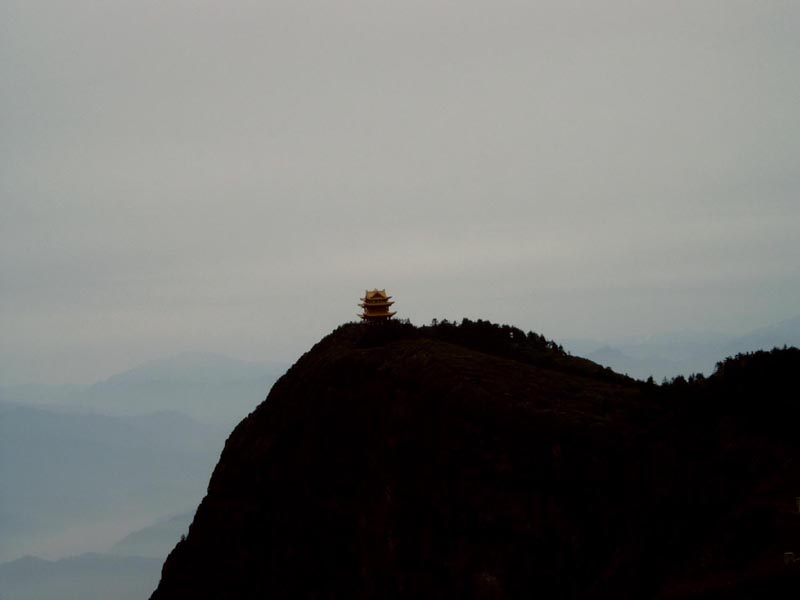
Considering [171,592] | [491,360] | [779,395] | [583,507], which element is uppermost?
[491,360]

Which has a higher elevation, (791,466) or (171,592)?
(791,466)

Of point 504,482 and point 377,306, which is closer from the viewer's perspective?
point 504,482

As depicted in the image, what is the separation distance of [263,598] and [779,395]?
824 inches

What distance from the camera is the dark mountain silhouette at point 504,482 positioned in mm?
26656

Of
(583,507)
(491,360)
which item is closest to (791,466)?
(583,507)

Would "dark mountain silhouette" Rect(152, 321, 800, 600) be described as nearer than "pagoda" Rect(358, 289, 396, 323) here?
Yes

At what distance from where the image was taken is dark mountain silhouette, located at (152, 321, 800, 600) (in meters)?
26.7

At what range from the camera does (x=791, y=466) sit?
2647 cm

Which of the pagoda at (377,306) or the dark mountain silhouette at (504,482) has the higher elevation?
the pagoda at (377,306)

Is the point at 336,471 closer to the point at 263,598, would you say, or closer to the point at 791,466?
the point at 263,598

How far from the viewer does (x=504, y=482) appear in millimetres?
32469

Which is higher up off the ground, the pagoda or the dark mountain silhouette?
the pagoda

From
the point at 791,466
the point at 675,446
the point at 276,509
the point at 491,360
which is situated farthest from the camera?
the point at 276,509

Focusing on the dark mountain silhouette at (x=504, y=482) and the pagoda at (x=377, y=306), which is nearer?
the dark mountain silhouette at (x=504, y=482)
